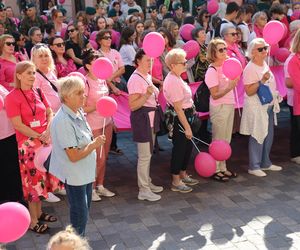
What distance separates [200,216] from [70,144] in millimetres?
2021

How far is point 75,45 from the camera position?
26.5 feet

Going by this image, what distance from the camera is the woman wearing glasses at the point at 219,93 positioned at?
609 centimetres

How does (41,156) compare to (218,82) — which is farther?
(218,82)

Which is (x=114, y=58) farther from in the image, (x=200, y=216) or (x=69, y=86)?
(x=69, y=86)

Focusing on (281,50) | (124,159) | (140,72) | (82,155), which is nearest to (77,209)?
(82,155)

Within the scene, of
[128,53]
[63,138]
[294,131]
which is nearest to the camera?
[63,138]

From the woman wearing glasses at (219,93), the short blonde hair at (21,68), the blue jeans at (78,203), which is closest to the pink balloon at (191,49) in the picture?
the woman wearing glasses at (219,93)

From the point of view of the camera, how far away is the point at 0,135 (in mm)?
5508

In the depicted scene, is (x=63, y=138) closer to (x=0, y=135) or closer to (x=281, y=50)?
(x=0, y=135)

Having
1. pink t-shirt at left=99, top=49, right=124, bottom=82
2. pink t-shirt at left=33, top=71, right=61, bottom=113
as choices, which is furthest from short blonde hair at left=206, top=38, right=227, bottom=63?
pink t-shirt at left=33, top=71, right=61, bottom=113

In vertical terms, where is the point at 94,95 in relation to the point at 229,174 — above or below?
above

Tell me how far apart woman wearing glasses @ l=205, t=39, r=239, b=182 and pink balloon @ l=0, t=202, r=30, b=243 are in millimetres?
3445

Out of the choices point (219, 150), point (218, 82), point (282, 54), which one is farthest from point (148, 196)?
point (282, 54)

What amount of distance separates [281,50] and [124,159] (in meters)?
2.96
